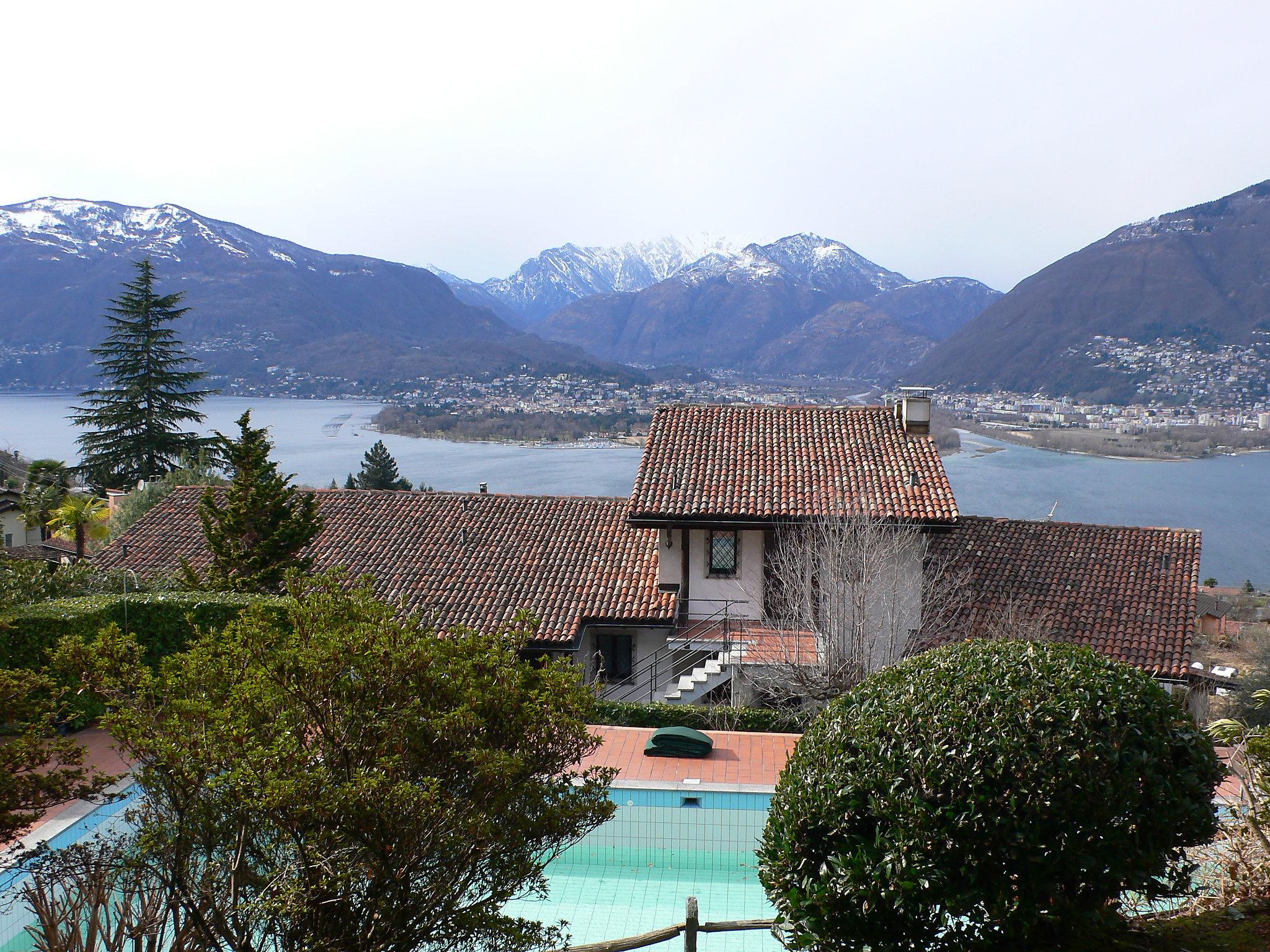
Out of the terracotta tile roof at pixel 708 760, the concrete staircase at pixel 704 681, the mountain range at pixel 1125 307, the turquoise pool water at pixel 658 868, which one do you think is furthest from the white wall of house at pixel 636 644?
the mountain range at pixel 1125 307

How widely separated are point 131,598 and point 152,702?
26.4 feet

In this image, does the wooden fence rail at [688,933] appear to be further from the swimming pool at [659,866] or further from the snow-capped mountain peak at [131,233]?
the snow-capped mountain peak at [131,233]

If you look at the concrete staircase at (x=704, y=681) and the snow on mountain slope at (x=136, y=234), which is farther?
the snow on mountain slope at (x=136, y=234)

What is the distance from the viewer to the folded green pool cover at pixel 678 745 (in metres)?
11.1

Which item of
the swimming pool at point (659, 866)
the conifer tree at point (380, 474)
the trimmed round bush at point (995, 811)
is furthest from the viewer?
the conifer tree at point (380, 474)

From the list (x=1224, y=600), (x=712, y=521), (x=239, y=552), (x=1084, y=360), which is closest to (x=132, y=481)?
(x=239, y=552)

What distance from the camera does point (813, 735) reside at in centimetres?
513

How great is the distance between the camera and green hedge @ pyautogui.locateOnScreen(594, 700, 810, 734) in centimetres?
1259

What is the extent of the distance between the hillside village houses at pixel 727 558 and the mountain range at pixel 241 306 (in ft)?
276

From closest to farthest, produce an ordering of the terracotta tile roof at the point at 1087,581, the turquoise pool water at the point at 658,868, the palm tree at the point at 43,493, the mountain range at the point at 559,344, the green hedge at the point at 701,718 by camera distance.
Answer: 1. the turquoise pool water at the point at 658,868
2. the green hedge at the point at 701,718
3. the terracotta tile roof at the point at 1087,581
4. the palm tree at the point at 43,493
5. the mountain range at the point at 559,344

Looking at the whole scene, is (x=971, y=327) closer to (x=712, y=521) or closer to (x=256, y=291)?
(x=256, y=291)

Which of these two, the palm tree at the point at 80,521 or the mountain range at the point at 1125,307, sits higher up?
the mountain range at the point at 1125,307

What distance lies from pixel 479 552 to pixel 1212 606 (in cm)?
2828

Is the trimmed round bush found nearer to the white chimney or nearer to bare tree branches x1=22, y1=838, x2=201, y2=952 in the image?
bare tree branches x1=22, y1=838, x2=201, y2=952
